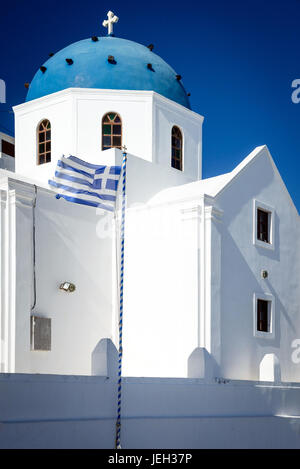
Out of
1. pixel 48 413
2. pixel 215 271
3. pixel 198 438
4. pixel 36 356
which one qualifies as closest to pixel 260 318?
pixel 215 271

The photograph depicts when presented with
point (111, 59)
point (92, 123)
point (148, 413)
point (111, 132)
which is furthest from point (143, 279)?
point (111, 59)

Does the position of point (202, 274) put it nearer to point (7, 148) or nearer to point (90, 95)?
point (90, 95)

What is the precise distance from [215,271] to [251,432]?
385 centimetres

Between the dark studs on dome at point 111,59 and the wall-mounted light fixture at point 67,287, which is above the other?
the dark studs on dome at point 111,59

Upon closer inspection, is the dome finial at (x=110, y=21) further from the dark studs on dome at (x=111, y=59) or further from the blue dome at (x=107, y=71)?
the dark studs on dome at (x=111, y=59)

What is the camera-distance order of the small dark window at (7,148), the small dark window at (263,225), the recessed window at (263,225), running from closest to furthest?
1. the recessed window at (263,225)
2. the small dark window at (263,225)
3. the small dark window at (7,148)

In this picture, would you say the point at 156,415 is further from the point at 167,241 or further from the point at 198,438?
the point at 167,241

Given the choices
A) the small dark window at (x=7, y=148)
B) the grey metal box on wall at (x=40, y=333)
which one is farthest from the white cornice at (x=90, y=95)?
the grey metal box on wall at (x=40, y=333)

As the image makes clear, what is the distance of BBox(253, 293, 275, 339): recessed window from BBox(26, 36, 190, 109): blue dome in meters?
7.01

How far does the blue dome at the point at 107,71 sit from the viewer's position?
66.5 ft

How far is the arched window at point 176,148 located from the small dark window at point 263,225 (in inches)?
134

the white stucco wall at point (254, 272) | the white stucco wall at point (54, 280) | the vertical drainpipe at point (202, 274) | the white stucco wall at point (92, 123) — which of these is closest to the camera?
the white stucco wall at point (54, 280)

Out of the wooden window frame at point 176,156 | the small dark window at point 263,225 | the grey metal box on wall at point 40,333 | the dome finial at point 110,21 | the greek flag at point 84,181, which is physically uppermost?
the dome finial at point 110,21

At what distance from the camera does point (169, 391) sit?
46.1 feet
